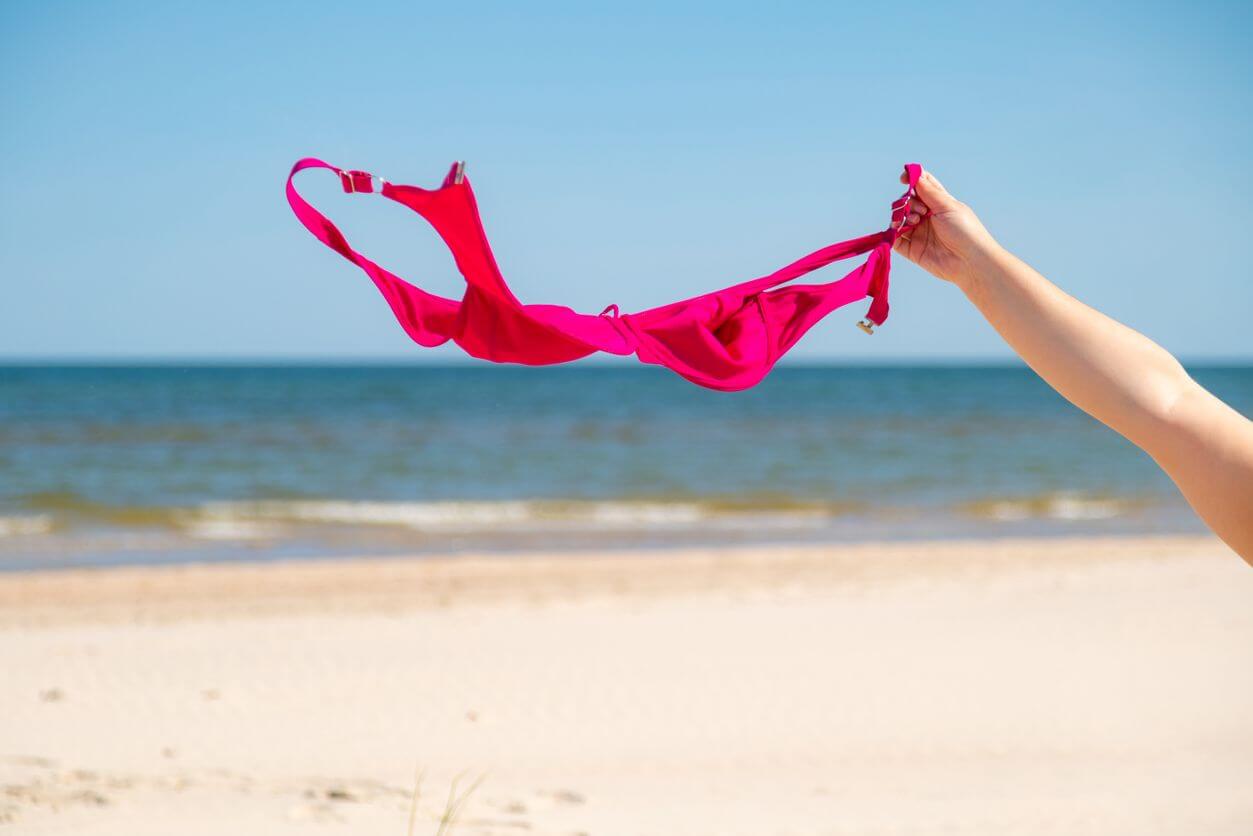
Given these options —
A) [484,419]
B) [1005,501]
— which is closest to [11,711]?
[1005,501]

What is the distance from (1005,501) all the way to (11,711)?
13.5 meters

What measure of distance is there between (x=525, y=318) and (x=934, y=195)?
0.92 metres

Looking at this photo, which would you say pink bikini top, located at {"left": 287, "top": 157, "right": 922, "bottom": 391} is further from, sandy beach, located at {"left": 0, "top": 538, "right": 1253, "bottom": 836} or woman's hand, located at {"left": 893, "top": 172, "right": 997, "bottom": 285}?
sandy beach, located at {"left": 0, "top": 538, "right": 1253, "bottom": 836}

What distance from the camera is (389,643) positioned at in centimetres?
738

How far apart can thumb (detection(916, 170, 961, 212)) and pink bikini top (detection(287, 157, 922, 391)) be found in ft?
0.08

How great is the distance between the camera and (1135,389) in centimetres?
200

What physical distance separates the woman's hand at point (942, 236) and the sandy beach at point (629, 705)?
2.68 m

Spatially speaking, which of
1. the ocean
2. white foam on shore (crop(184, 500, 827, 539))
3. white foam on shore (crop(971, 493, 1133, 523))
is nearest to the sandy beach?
the ocean

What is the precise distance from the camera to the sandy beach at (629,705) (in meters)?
4.49

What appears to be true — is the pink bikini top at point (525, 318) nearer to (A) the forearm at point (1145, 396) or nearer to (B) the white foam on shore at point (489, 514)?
(A) the forearm at point (1145, 396)

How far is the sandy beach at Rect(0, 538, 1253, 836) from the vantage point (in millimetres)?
4488

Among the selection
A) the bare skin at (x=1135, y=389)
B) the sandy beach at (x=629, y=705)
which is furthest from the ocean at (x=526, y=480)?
the bare skin at (x=1135, y=389)

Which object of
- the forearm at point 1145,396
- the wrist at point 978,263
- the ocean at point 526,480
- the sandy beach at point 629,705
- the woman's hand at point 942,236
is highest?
the ocean at point 526,480

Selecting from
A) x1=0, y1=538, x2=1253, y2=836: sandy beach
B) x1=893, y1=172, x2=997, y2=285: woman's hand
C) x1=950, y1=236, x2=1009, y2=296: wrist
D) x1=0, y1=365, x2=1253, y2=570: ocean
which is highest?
x1=0, y1=365, x2=1253, y2=570: ocean
